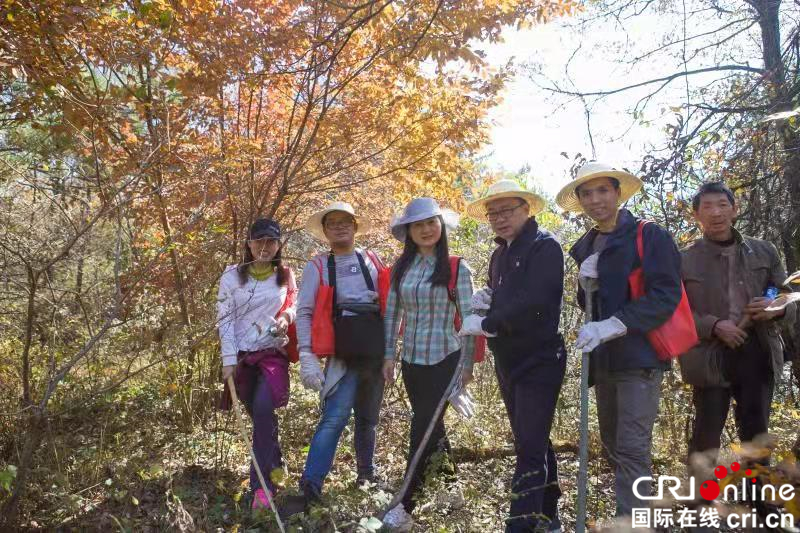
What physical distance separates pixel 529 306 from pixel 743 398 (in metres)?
1.47

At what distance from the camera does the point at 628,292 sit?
2926 mm

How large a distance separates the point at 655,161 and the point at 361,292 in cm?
292

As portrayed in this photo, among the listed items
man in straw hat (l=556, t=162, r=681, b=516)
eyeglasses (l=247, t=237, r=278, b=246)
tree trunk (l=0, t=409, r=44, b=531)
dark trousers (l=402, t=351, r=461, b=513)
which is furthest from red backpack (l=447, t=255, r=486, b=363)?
tree trunk (l=0, t=409, r=44, b=531)

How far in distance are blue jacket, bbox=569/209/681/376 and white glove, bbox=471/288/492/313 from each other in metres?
0.62

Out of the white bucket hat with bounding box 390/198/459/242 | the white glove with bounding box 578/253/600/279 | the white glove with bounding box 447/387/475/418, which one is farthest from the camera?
the white bucket hat with bounding box 390/198/459/242

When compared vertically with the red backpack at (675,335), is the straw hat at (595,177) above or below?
above

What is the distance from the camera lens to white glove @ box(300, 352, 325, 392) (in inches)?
138

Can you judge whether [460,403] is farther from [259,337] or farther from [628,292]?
[259,337]

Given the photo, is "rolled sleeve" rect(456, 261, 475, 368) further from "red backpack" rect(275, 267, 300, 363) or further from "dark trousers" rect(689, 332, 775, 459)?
"dark trousers" rect(689, 332, 775, 459)

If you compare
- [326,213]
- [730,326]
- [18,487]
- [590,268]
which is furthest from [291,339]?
[730,326]

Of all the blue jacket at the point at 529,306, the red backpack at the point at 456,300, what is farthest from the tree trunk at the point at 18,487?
the blue jacket at the point at 529,306

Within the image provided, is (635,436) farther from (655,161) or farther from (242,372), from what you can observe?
(655,161)

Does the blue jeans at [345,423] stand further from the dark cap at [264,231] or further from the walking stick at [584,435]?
the walking stick at [584,435]

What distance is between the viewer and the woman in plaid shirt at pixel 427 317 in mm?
3361
